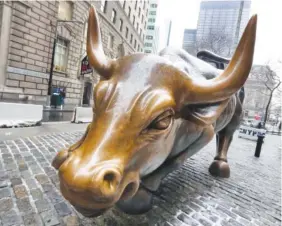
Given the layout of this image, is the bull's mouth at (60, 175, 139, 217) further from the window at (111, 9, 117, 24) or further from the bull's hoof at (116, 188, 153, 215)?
the window at (111, 9, 117, 24)

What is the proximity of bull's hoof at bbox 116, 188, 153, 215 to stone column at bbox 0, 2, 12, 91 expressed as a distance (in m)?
13.8

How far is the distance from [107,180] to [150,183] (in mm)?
909

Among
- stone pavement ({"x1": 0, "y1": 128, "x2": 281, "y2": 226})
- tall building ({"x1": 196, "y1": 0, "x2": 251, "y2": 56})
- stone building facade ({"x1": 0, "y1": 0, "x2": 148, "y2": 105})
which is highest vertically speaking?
tall building ({"x1": 196, "y1": 0, "x2": 251, "y2": 56})

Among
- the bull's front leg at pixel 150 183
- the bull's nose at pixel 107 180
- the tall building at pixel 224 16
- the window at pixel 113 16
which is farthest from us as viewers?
the tall building at pixel 224 16

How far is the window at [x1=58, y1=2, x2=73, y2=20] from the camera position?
16.9m

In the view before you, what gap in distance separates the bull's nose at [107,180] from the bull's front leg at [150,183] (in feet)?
A: 2.71

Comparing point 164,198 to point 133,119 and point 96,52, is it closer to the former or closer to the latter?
point 133,119

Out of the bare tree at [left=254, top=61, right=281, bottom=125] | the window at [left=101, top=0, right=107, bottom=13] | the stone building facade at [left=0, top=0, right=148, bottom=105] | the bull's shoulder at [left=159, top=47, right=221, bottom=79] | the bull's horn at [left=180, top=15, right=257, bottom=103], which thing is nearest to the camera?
the bull's horn at [left=180, top=15, right=257, bottom=103]

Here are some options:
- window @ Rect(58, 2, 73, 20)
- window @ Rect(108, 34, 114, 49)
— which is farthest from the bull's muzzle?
window @ Rect(108, 34, 114, 49)

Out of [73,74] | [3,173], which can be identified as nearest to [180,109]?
[3,173]

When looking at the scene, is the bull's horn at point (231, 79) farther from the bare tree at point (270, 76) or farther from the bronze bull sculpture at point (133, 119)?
the bare tree at point (270, 76)

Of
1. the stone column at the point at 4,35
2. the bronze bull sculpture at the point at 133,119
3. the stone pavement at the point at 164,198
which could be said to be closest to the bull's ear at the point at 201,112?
the bronze bull sculpture at the point at 133,119

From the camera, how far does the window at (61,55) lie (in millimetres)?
17594

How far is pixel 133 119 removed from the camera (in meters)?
1.45
